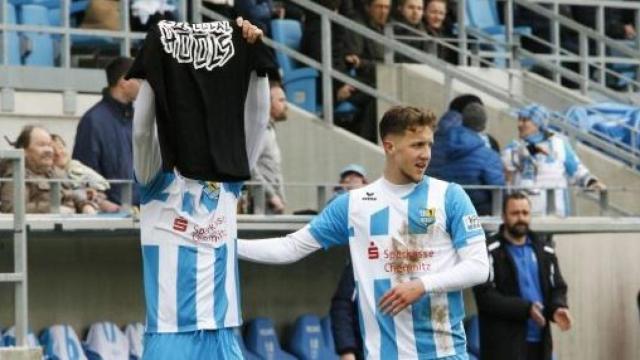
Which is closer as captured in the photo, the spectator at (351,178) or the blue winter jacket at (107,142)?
Answer: the blue winter jacket at (107,142)

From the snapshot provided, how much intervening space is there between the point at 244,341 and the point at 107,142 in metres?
1.95

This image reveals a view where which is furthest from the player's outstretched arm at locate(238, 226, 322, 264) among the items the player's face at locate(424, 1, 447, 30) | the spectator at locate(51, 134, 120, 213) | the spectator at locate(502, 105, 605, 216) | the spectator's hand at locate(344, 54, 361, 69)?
the player's face at locate(424, 1, 447, 30)

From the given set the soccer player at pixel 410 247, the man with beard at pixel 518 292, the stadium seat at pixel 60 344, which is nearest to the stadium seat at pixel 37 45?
the stadium seat at pixel 60 344

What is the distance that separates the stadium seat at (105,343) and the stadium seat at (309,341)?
161 cm

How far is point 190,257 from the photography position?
31.4 feet

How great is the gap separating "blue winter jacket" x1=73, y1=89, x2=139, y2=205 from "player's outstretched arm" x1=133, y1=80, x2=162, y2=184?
5.01 meters

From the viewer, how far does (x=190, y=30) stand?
939 centimetres

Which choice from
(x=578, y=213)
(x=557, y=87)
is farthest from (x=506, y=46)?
(x=578, y=213)

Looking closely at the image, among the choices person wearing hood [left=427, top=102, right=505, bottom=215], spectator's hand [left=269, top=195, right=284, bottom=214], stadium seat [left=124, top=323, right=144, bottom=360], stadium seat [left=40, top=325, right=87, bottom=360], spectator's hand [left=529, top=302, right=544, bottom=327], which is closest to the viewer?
stadium seat [left=40, top=325, right=87, bottom=360]

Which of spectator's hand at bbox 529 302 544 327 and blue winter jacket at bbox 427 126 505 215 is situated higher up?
blue winter jacket at bbox 427 126 505 215

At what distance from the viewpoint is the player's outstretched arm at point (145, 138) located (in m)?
9.27

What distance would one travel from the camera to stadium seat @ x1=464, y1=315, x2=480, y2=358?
16.4 metres

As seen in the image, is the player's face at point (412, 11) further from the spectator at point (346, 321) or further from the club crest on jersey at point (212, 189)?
the club crest on jersey at point (212, 189)

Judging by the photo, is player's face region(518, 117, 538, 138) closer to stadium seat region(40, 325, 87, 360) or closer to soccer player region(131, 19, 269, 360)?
stadium seat region(40, 325, 87, 360)
